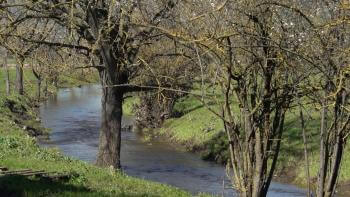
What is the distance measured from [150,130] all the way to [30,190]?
28.5 m

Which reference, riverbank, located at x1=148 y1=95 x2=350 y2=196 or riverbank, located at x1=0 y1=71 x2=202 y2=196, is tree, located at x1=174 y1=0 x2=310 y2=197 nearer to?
riverbank, located at x1=0 y1=71 x2=202 y2=196

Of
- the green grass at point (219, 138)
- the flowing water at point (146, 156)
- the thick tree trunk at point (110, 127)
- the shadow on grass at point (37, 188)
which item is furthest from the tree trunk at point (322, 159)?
the green grass at point (219, 138)

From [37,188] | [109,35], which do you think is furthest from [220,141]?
[37,188]

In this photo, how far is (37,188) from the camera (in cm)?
1069

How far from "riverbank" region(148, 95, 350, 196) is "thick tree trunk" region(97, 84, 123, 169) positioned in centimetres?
534

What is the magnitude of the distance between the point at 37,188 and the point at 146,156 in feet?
59.8

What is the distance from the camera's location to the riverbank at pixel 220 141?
2448 cm

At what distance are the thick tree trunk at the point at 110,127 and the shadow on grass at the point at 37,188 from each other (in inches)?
228

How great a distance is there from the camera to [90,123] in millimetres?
41188

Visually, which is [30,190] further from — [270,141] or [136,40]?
[136,40]

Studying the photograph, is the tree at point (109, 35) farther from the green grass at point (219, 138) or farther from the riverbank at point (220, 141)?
the riverbank at point (220, 141)

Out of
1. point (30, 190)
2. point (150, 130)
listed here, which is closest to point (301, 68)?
point (30, 190)

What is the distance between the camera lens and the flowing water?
2277cm

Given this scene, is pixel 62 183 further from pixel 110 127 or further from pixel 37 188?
pixel 110 127
